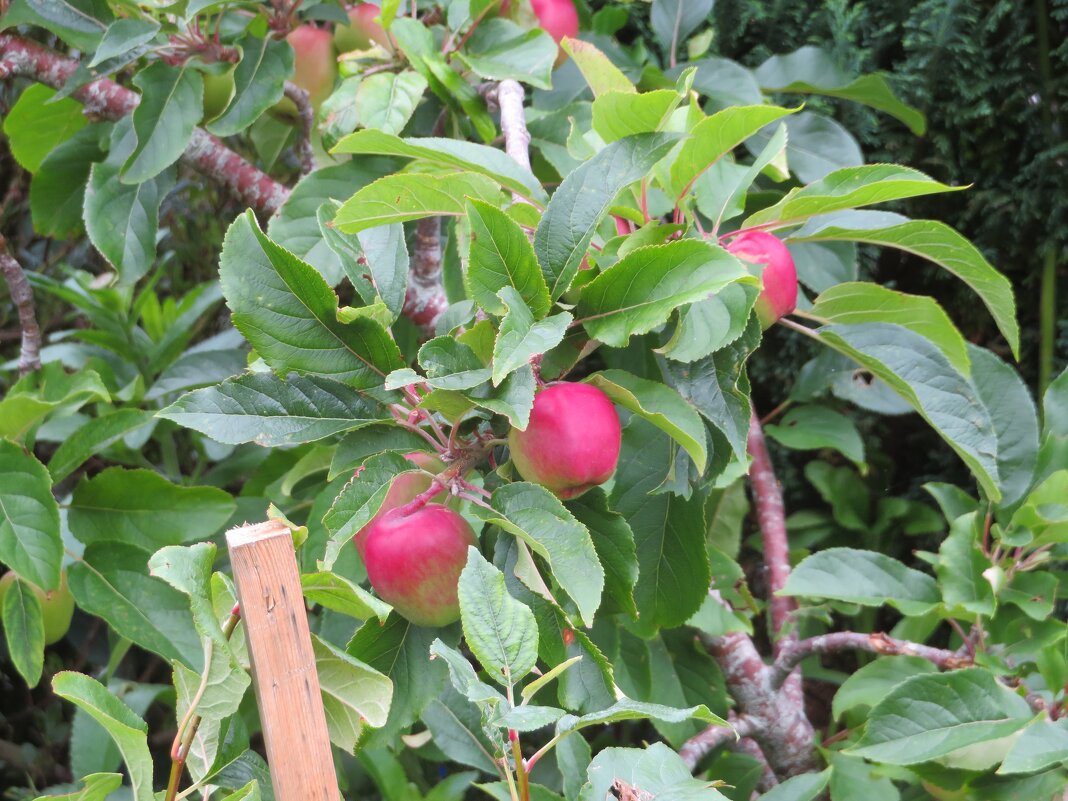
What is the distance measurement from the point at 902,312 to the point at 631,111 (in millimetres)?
267

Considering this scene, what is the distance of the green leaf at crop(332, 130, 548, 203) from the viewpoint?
0.65 m

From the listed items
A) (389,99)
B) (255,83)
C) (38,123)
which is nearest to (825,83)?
(389,99)

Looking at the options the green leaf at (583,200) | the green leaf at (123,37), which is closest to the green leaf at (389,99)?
the green leaf at (123,37)

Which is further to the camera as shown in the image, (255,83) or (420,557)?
(255,83)

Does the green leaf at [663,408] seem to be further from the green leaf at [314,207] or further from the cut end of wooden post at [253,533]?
the green leaf at [314,207]

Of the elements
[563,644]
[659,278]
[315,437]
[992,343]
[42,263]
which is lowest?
[42,263]

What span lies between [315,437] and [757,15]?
1002 mm

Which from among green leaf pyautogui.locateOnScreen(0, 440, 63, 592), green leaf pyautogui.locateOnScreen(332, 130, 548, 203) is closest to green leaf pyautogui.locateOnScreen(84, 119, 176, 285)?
green leaf pyautogui.locateOnScreen(0, 440, 63, 592)

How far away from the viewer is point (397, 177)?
0.61m

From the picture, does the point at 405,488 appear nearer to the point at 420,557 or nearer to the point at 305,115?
the point at 420,557

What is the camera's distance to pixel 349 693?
20.2 inches

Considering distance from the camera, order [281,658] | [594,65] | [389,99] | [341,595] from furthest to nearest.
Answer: [389,99] → [594,65] → [341,595] → [281,658]

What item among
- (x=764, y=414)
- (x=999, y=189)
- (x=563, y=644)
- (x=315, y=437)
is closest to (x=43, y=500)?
(x=315, y=437)

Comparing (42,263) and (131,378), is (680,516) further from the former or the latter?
(42,263)
